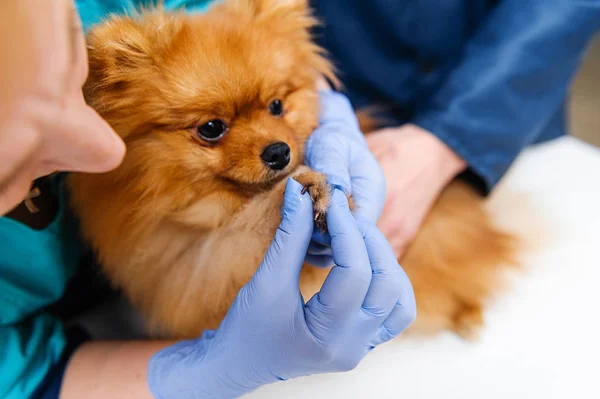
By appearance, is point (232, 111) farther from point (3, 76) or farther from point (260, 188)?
point (3, 76)

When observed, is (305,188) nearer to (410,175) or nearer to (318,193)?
(318,193)

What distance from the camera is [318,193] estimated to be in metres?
0.79

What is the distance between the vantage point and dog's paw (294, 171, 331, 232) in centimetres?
79

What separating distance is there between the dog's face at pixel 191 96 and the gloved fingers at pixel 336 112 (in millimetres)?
228

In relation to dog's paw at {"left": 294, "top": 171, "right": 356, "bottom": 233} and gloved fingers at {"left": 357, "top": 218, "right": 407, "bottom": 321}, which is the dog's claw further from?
gloved fingers at {"left": 357, "top": 218, "right": 407, "bottom": 321}

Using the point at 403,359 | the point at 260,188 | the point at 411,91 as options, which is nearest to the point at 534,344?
the point at 403,359

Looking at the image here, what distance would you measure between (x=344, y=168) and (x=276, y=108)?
0.21 m

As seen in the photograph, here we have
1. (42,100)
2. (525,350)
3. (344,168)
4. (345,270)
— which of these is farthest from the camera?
(525,350)

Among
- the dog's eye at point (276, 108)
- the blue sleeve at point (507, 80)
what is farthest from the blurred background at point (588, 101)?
the dog's eye at point (276, 108)

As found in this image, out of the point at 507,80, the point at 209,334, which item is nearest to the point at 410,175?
the point at 507,80

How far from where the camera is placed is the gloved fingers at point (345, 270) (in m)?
0.74

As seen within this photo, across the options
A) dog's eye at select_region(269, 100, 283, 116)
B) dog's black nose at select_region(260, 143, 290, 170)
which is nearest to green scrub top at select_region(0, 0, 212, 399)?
dog's eye at select_region(269, 100, 283, 116)

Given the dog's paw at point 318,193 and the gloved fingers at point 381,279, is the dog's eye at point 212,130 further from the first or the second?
the gloved fingers at point 381,279

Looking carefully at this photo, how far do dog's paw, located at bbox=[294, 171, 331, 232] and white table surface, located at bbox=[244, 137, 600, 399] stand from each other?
428 mm
